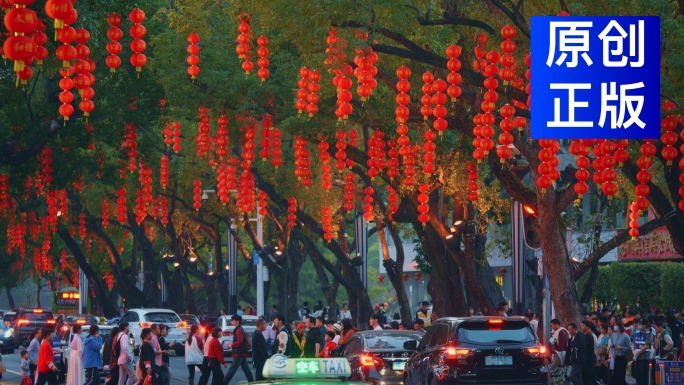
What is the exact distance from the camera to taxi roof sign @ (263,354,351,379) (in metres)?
9.79

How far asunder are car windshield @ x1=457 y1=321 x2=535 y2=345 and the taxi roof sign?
9.81 m

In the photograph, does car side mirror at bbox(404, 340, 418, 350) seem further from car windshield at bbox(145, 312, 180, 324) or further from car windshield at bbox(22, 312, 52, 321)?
car windshield at bbox(22, 312, 52, 321)

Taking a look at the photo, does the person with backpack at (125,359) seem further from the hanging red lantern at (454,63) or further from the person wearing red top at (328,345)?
the hanging red lantern at (454,63)

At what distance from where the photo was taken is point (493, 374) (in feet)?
63.2

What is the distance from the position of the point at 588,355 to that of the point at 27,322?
36244 millimetres

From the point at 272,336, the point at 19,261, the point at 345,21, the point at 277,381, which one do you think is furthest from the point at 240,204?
the point at 19,261

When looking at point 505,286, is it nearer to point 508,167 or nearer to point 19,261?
point 19,261

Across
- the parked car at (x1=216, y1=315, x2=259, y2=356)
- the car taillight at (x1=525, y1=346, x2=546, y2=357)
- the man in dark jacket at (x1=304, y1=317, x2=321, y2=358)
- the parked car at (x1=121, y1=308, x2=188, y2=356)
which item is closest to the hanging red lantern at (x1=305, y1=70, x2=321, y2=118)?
the man in dark jacket at (x1=304, y1=317, x2=321, y2=358)

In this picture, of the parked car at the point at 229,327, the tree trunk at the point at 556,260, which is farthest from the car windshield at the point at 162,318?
the tree trunk at the point at 556,260

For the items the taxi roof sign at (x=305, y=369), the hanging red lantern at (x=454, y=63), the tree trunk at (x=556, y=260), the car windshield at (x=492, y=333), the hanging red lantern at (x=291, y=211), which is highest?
the hanging red lantern at (x=454, y=63)

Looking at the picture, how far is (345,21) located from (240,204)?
→ 14899 millimetres

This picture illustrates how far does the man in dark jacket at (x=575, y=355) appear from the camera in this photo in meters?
22.9

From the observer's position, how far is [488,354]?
19281 mm

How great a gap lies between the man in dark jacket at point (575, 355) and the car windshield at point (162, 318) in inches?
862
